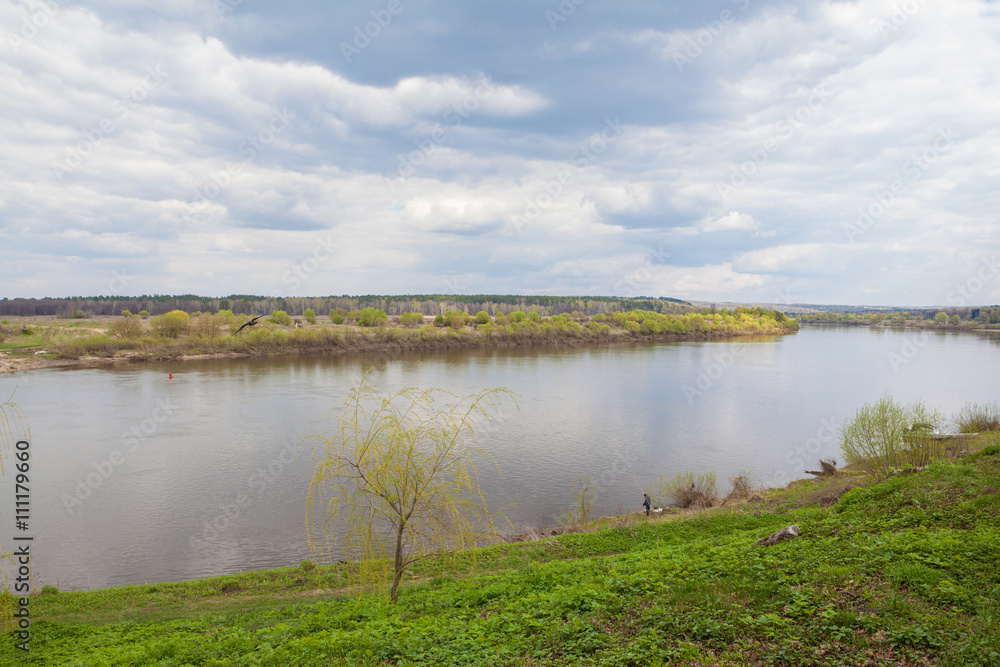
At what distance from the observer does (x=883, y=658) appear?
5066 millimetres

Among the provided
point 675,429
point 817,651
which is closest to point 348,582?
point 817,651

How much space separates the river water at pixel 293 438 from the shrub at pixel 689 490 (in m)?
0.76

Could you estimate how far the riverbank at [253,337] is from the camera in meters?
63.7

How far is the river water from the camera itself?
1647 centimetres

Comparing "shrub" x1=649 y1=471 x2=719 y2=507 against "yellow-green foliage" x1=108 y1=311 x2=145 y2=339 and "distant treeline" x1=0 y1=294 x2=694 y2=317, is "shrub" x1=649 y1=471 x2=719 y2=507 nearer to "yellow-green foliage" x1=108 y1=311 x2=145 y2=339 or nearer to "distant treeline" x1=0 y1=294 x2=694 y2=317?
"yellow-green foliage" x1=108 y1=311 x2=145 y2=339

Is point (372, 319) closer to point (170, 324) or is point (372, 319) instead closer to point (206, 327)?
point (206, 327)

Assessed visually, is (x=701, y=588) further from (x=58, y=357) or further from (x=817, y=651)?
(x=58, y=357)

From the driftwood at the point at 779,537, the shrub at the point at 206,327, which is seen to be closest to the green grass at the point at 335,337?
the shrub at the point at 206,327

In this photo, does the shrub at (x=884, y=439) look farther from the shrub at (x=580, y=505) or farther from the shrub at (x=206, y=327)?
the shrub at (x=206, y=327)

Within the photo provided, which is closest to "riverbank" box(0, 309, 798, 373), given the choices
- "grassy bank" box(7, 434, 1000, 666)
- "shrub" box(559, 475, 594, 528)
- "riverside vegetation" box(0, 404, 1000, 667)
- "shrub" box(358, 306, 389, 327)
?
"shrub" box(358, 306, 389, 327)

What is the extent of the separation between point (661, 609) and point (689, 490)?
13.3 metres

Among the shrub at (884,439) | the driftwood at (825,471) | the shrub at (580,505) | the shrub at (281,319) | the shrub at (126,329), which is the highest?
the shrub at (281,319)

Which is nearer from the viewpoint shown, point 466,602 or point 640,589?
point 640,589

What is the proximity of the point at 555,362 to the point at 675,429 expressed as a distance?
33556mm
